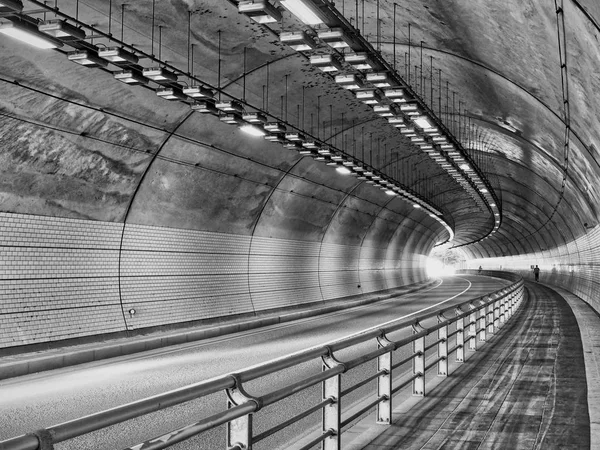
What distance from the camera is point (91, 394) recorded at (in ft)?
41.4

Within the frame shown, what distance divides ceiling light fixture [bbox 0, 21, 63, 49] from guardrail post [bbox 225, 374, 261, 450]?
740 cm

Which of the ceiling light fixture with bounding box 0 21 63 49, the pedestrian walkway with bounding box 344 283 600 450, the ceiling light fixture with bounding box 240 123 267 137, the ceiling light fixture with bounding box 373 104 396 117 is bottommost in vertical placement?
the pedestrian walkway with bounding box 344 283 600 450

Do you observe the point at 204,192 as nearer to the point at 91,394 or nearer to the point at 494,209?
the point at 91,394

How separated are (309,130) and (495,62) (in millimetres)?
10466

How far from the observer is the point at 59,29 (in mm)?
10766

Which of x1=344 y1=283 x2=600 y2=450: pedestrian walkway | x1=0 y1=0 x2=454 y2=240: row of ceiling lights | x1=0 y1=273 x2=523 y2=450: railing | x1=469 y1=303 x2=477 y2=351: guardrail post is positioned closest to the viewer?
x1=0 y1=273 x2=523 y2=450: railing

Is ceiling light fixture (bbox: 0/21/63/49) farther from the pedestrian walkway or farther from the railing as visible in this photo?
the pedestrian walkway

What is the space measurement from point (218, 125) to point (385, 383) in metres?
13.6

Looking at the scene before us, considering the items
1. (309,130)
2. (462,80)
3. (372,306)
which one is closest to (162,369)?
(462,80)

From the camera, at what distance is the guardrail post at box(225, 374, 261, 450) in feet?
16.0

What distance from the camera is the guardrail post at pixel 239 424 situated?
4887mm

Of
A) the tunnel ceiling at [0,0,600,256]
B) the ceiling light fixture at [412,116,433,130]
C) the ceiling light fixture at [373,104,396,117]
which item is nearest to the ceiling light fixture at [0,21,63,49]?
the tunnel ceiling at [0,0,600,256]

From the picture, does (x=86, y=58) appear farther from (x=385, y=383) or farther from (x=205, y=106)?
(x=385, y=383)

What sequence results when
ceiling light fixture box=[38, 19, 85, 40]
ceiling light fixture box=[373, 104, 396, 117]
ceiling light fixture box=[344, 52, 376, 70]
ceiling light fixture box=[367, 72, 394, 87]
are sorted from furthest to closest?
ceiling light fixture box=[373, 104, 396, 117] < ceiling light fixture box=[367, 72, 394, 87] < ceiling light fixture box=[344, 52, 376, 70] < ceiling light fixture box=[38, 19, 85, 40]
